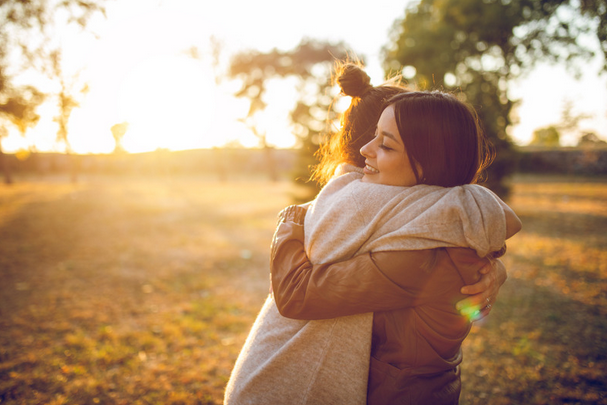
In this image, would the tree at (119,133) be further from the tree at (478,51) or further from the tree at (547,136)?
the tree at (547,136)

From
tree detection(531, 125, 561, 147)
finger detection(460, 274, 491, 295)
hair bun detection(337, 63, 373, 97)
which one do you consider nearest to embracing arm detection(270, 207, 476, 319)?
finger detection(460, 274, 491, 295)

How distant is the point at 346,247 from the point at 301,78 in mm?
21687

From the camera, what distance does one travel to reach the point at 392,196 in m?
1.20

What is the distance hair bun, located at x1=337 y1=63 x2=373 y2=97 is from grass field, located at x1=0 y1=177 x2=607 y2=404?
10.4 feet

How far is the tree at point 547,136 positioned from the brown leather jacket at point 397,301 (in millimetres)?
60616

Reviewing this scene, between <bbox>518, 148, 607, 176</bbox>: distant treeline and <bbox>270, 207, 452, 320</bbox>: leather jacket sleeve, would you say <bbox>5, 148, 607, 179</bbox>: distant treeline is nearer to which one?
<bbox>518, 148, 607, 176</bbox>: distant treeline

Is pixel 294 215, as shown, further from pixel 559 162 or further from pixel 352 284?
pixel 559 162

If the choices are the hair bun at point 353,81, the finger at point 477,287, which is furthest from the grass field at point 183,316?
the hair bun at point 353,81

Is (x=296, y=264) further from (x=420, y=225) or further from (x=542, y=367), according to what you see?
(x=542, y=367)

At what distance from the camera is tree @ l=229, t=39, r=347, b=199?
10.8 metres

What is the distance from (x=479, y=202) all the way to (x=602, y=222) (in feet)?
45.5

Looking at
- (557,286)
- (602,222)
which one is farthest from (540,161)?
(557,286)

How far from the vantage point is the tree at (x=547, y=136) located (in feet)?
167

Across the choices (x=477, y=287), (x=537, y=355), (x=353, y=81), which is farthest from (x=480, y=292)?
(x=537, y=355)
